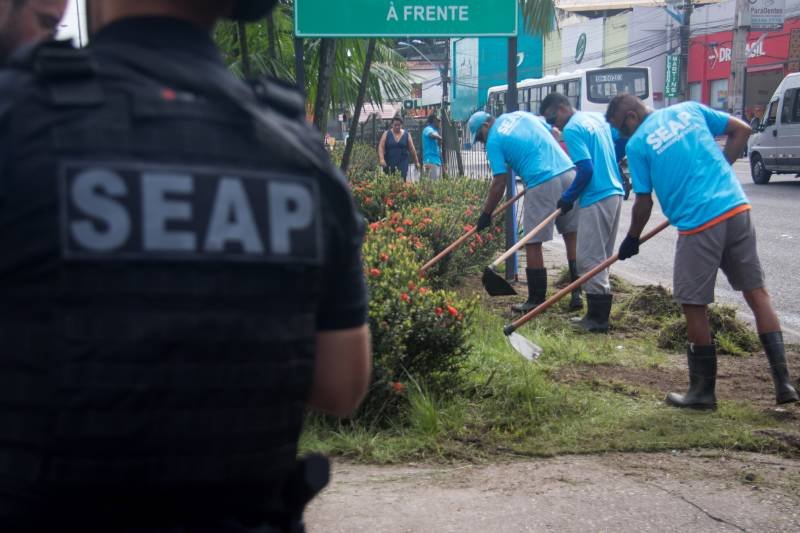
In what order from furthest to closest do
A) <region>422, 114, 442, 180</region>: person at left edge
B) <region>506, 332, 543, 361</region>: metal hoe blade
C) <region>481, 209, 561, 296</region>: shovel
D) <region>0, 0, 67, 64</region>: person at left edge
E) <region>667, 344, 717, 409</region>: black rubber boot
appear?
1. <region>422, 114, 442, 180</region>: person at left edge
2. <region>481, 209, 561, 296</region>: shovel
3. <region>506, 332, 543, 361</region>: metal hoe blade
4. <region>667, 344, 717, 409</region>: black rubber boot
5. <region>0, 0, 67, 64</region>: person at left edge

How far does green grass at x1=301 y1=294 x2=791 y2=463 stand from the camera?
4336 millimetres

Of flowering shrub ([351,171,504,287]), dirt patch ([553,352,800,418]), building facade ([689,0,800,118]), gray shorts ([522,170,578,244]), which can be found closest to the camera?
dirt patch ([553,352,800,418])

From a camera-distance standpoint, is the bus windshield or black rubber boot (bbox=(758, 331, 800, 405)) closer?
black rubber boot (bbox=(758, 331, 800, 405))

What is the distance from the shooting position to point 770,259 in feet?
36.0

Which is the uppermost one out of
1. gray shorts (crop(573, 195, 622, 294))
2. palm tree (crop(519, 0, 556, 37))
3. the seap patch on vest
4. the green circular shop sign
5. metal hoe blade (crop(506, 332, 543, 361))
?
the green circular shop sign

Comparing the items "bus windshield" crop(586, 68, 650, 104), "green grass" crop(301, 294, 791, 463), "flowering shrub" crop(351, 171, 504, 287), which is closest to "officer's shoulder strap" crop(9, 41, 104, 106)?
"green grass" crop(301, 294, 791, 463)

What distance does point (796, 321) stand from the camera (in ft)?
24.9

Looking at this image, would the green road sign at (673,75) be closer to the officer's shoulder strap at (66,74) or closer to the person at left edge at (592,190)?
the person at left edge at (592,190)

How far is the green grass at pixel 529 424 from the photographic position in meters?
4.34

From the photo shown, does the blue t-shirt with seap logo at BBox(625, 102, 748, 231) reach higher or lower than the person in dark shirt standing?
higher

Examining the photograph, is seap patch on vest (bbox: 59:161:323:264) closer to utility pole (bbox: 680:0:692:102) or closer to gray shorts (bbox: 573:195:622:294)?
gray shorts (bbox: 573:195:622:294)

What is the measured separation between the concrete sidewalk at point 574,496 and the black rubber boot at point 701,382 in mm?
685

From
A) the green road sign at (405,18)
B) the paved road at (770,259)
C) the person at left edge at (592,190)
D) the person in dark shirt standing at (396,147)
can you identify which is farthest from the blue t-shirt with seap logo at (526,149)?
the person in dark shirt standing at (396,147)

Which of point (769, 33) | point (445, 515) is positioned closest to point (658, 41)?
point (769, 33)
